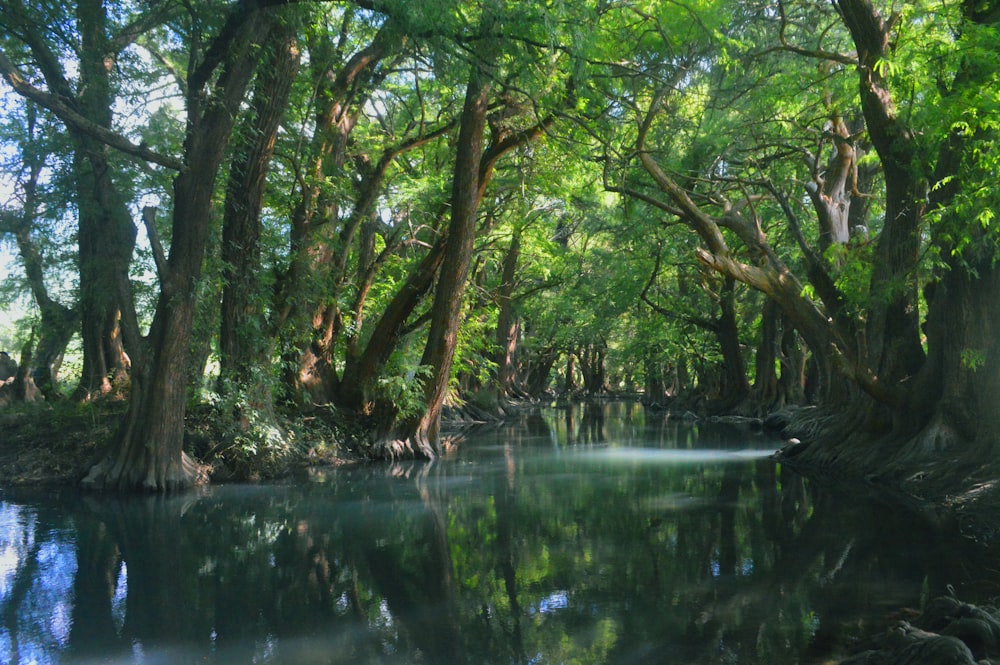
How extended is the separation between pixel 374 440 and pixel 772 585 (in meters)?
11.6

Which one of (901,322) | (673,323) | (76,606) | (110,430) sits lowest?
(76,606)

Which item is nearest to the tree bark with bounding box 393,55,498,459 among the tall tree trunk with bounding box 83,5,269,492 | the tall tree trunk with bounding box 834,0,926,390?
the tall tree trunk with bounding box 83,5,269,492

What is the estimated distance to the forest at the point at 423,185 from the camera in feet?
34.1

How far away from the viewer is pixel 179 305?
11.8 metres

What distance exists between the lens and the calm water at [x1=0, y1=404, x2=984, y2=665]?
5348 mm

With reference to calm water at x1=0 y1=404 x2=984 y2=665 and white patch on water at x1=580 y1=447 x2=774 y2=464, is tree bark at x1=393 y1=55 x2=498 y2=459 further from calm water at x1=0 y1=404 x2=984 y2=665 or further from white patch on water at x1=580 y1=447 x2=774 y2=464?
calm water at x1=0 y1=404 x2=984 y2=665

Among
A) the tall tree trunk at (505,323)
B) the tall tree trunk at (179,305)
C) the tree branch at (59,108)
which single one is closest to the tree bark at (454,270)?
the tall tree trunk at (179,305)

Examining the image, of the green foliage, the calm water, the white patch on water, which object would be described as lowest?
the calm water

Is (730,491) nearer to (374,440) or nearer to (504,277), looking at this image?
(374,440)

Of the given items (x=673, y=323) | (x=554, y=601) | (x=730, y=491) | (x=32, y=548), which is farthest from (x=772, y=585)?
(x=673, y=323)

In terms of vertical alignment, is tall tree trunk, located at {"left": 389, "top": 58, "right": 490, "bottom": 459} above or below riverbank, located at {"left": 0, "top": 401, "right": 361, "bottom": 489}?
above

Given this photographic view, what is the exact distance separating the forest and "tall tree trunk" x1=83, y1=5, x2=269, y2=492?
43 millimetres

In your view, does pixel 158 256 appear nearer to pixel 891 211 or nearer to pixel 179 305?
pixel 179 305

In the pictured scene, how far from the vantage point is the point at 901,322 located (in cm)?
1278
